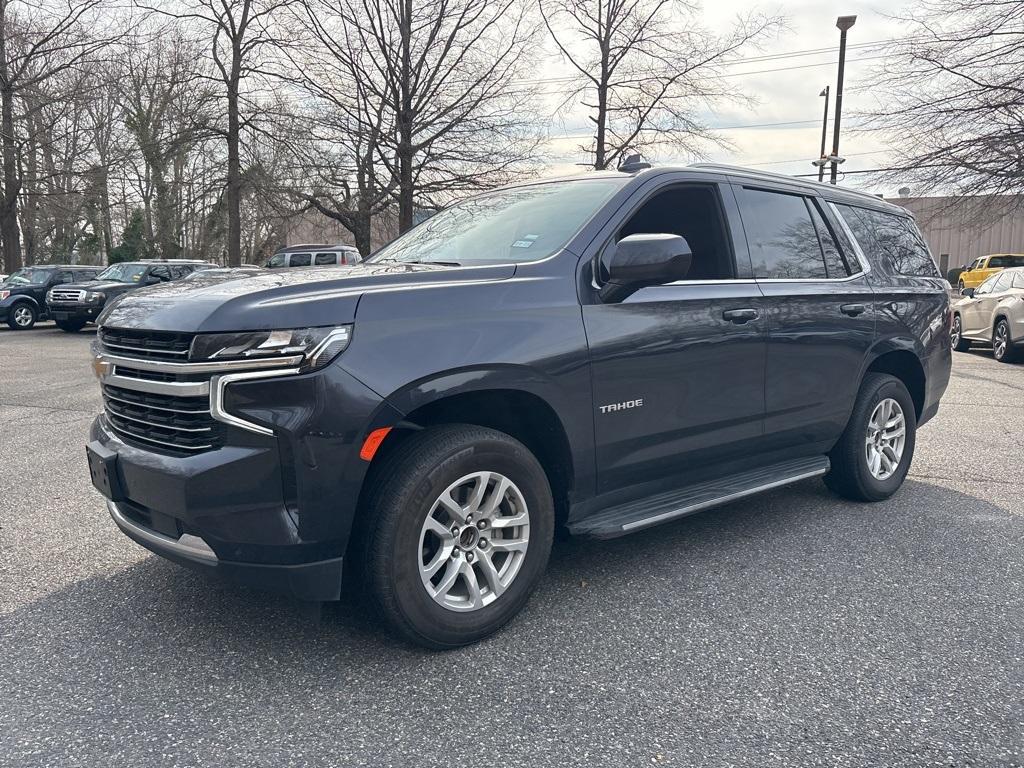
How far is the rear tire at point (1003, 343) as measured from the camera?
43.1 ft

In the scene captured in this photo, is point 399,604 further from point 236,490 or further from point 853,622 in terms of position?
point 853,622

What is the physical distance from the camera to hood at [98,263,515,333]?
2.67 metres

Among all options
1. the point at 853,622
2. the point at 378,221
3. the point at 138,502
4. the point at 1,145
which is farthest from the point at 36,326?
the point at 853,622

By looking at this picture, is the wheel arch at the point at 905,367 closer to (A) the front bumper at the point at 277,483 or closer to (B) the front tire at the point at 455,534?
(B) the front tire at the point at 455,534

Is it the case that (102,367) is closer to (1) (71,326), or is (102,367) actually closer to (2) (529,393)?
(2) (529,393)

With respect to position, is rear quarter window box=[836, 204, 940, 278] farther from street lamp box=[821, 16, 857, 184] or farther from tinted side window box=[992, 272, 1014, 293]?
street lamp box=[821, 16, 857, 184]

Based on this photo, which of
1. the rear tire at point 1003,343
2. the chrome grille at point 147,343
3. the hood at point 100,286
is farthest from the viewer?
the hood at point 100,286

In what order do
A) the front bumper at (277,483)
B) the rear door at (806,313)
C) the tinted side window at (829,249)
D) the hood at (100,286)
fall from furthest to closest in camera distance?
1. the hood at (100,286)
2. the tinted side window at (829,249)
3. the rear door at (806,313)
4. the front bumper at (277,483)

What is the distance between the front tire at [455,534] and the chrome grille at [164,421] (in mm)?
612

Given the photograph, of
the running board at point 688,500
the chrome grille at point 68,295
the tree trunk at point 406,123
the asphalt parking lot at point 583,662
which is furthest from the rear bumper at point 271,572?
the tree trunk at point 406,123

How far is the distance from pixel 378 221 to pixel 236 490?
23200 mm

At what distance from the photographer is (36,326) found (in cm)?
2094

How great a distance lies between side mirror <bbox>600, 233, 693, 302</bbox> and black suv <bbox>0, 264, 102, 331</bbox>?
65.3ft

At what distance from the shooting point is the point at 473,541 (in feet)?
10.1
